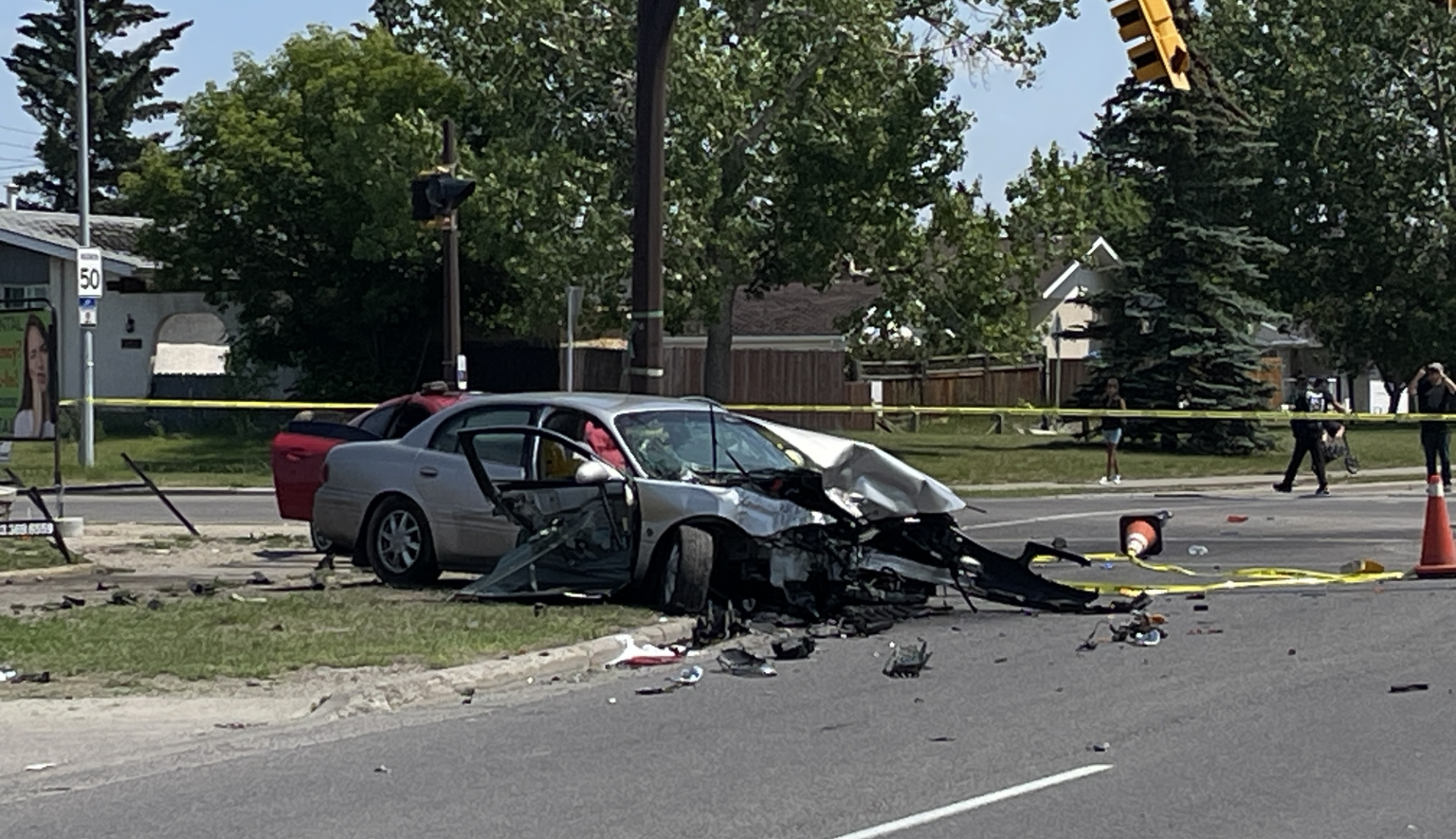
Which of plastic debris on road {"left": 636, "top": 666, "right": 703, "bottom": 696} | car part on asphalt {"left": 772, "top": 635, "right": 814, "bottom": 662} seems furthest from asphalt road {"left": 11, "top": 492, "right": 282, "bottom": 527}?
plastic debris on road {"left": 636, "top": 666, "right": 703, "bottom": 696}

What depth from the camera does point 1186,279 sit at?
37844mm

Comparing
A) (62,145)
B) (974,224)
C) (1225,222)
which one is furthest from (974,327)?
(62,145)

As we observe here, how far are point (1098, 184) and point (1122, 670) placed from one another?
25906 millimetres

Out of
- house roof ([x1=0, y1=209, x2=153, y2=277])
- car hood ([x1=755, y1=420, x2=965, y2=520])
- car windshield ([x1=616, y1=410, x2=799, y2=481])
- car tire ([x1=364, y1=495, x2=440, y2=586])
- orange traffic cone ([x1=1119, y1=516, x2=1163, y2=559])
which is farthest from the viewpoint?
house roof ([x1=0, y1=209, x2=153, y2=277])

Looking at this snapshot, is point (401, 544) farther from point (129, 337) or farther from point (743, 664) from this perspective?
point (129, 337)

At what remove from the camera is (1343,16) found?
54719 millimetres

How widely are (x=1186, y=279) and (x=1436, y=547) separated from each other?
78.2 ft

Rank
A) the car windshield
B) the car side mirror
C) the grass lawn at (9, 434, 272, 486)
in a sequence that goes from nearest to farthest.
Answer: the car side mirror, the car windshield, the grass lawn at (9, 434, 272, 486)

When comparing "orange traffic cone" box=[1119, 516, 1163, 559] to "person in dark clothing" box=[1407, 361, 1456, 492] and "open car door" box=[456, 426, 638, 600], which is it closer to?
"open car door" box=[456, 426, 638, 600]

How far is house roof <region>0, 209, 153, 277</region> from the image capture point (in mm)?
40688

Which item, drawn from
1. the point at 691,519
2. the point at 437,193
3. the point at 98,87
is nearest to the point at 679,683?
the point at 691,519

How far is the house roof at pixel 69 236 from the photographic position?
40.7m

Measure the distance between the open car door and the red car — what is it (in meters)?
4.18

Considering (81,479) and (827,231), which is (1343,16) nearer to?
(827,231)
